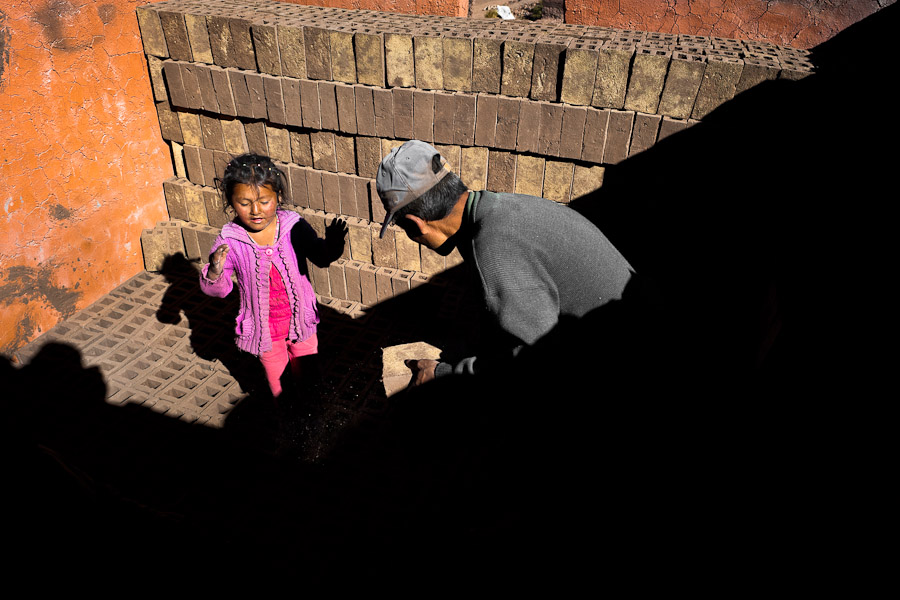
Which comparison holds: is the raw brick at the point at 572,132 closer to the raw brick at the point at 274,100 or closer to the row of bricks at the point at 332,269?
the row of bricks at the point at 332,269

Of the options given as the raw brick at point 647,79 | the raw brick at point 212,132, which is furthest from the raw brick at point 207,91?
the raw brick at point 647,79

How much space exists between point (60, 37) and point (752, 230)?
5.66 metres

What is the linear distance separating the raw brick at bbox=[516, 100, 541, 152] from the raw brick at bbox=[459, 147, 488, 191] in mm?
311

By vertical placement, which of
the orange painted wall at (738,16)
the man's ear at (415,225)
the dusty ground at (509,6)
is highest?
the orange painted wall at (738,16)

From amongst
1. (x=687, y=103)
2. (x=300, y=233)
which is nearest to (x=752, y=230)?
(x=687, y=103)

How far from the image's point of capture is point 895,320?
199cm

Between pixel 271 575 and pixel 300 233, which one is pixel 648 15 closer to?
pixel 300 233

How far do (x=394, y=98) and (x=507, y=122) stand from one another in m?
0.95

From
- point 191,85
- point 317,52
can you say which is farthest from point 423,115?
point 191,85

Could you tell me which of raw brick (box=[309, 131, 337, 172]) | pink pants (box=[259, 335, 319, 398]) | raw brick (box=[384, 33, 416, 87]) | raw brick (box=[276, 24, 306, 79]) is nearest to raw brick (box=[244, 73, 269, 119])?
raw brick (box=[276, 24, 306, 79])

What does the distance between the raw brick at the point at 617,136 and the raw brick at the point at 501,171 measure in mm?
746

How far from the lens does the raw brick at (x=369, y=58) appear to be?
4461 millimetres

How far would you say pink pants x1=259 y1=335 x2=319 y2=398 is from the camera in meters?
4.11

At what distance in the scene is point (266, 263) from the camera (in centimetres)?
383
